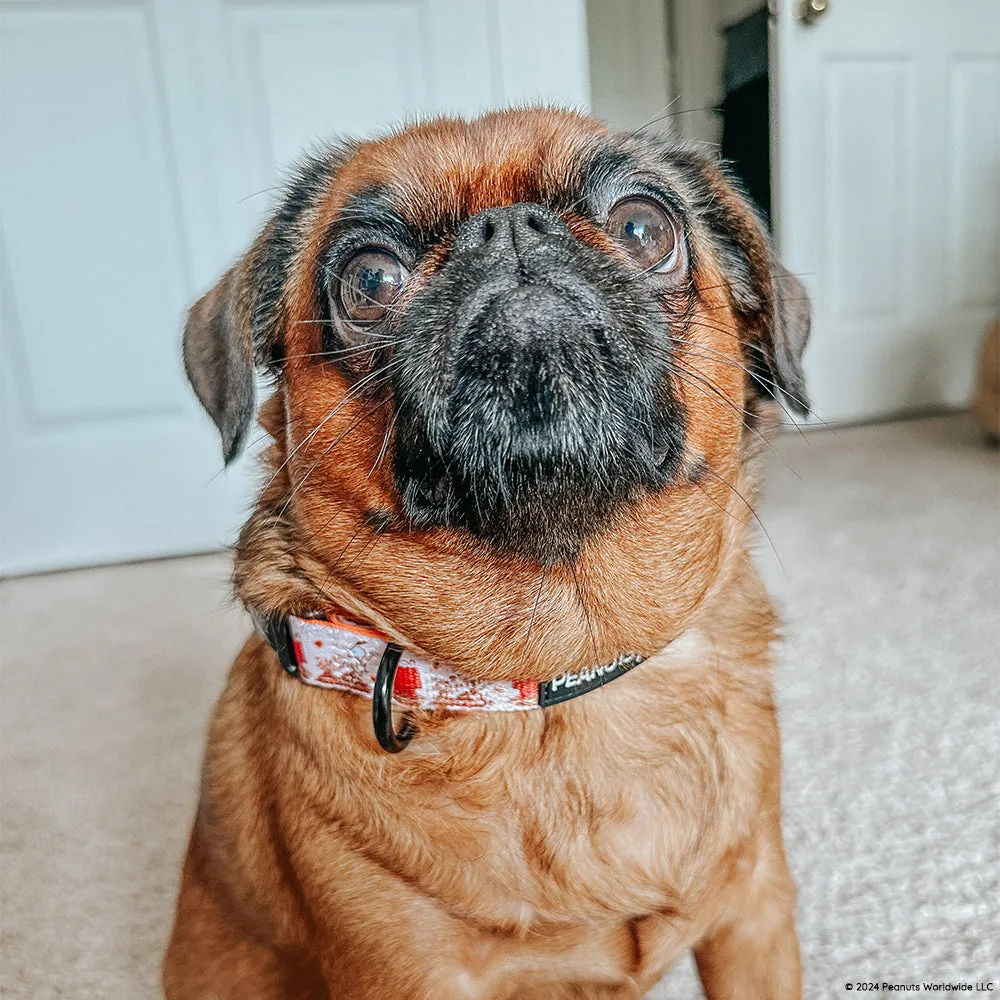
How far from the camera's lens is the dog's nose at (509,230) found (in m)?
0.73

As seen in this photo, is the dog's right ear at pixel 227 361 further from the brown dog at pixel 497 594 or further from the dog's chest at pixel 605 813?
the dog's chest at pixel 605 813

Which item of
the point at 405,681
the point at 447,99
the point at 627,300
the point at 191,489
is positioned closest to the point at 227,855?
the point at 405,681

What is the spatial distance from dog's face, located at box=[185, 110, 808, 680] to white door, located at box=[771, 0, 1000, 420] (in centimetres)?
263

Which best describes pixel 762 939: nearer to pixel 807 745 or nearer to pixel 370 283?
pixel 807 745

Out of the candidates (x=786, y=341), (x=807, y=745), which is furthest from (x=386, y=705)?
(x=807, y=745)

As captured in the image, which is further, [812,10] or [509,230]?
[812,10]

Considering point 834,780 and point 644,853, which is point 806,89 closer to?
point 834,780

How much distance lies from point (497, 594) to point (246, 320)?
0.40m

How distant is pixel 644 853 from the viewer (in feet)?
2.60

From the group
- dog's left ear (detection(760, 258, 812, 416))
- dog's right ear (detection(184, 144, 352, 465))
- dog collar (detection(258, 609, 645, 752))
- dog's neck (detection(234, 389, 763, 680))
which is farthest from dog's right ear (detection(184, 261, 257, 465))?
dog's left ear (detection(760, 258, 812, 416))

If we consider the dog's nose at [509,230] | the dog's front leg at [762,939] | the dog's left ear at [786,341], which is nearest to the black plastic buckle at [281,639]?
the dog's nose at [509,230]

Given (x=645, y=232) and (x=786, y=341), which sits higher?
(x=645, y=232)

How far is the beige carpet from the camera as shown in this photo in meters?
1.05

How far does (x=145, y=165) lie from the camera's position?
239 cm
